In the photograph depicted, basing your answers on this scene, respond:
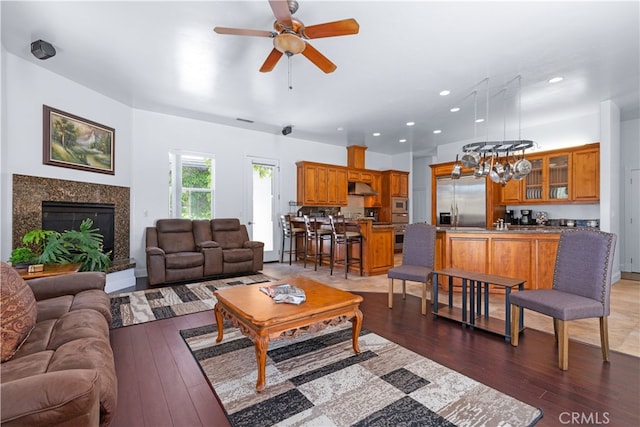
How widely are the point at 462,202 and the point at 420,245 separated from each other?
3.67 meters

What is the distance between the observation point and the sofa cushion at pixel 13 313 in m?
1.53

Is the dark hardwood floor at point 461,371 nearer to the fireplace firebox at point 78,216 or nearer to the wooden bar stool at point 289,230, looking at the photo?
the fireplace firebox at point 78,216

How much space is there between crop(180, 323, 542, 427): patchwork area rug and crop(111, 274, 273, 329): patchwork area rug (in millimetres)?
1033

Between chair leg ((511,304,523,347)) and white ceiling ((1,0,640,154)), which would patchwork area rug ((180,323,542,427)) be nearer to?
chair leg ((511,304,523,347))

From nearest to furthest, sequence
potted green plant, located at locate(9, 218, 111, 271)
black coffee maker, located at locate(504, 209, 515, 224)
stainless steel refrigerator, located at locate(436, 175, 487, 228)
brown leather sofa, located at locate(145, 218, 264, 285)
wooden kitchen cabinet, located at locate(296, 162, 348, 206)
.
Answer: potted green plant, located at locate(9, 218, 111, 271) < brown leather sofa, located at locate(145, 218, 264, 285) < stainless steel refrigerator, located at locate(436, 175, 487, 228) < black coffee maker, located at locate(504, 209, 515, 224) < wooden kitchen cabinet, located at locate(296, 162, 348, 206)

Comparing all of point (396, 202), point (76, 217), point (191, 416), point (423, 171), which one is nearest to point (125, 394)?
point (191, 416)

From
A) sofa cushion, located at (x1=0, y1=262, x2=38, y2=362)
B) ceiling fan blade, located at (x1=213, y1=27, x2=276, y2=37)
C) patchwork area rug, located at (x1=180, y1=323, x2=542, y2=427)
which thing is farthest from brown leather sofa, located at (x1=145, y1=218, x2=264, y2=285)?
ceiling fan blade, located at (x1=213, y1=27, x2=276, y2=37)

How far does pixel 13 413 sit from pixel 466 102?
18.9 ft

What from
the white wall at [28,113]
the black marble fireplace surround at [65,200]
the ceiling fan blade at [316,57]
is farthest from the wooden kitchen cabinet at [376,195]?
the white wall at [28,113]

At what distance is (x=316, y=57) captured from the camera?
288cm

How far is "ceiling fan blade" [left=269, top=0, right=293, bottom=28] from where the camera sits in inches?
85.6

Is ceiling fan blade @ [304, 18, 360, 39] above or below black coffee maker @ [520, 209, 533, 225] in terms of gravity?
above

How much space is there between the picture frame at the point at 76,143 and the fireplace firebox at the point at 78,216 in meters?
0.54

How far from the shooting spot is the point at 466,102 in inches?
194
